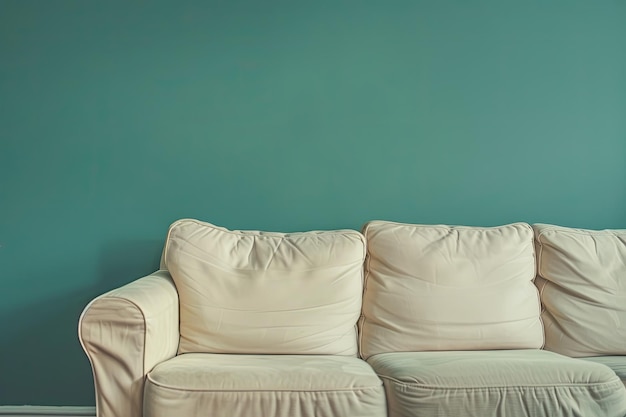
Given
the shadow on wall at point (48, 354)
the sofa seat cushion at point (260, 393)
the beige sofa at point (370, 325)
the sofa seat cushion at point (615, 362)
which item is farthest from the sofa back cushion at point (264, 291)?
the sofa seat cushion at point (615, 362)

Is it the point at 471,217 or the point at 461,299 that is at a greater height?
the point at 471,217

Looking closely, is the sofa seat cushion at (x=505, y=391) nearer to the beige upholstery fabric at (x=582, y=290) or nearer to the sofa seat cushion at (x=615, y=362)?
the sofa seat cushion at (x=615, y=362)

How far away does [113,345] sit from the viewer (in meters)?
1.83

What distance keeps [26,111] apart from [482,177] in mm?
1935

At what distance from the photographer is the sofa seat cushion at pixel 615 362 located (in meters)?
1.97

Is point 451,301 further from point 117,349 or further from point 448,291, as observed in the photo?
point 117,349

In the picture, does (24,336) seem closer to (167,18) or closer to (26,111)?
(26,111)

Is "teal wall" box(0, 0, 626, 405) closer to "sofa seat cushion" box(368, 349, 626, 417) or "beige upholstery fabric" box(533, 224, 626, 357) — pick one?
"beige upholstery fabric" box(533, 224, 626, 357)

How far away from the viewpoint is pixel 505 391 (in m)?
1.80

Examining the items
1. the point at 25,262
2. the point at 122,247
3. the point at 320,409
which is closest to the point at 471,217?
the point at 320,409

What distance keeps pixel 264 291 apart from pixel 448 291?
66 cm

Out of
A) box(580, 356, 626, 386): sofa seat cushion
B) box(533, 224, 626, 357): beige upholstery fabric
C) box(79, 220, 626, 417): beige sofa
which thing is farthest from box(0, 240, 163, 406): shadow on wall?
box(580, 356, 626, 386): sofa seat cushion

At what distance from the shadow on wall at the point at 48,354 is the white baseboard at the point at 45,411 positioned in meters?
0.02

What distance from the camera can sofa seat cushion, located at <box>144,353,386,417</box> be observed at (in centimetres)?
178
